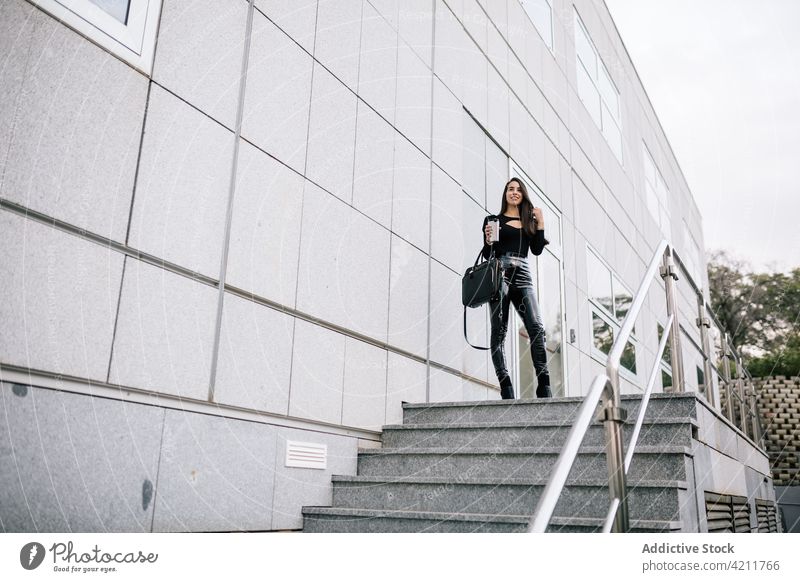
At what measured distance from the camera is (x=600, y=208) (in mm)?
8297

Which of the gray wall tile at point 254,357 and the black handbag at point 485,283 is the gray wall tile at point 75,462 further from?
the black handbag at point 485,283

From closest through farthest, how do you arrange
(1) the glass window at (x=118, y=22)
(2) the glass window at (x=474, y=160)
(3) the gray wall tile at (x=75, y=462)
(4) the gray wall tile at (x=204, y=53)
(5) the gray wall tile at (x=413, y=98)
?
(3) the gray wall tile at (x=75, y=462)
(1) the glass window at (x=118, y=22)
(4) the gray wall tile at (x=204, y=53)
(5) the gray wall tile at (x=413, y=98)
(2) the glass window at (x=474, y=160)

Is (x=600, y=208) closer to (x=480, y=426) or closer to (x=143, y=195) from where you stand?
(x=480, y=426)

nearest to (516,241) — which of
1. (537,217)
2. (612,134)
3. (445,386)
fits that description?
(537,217)

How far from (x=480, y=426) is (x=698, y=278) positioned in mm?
15060

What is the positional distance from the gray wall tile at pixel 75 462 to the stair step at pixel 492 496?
104cm

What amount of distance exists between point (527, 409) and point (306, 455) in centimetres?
108

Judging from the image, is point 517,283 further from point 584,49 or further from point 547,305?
Answer: point 584,49

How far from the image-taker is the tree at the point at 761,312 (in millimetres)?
4143

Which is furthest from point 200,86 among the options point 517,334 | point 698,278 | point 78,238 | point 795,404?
point 698,278

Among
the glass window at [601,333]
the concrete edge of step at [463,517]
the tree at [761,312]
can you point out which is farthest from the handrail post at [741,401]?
the concrete edge of step at [463,517]

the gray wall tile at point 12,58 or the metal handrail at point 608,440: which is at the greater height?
the gray wall tile at point 12,58

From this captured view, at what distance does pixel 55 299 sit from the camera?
1920 mm

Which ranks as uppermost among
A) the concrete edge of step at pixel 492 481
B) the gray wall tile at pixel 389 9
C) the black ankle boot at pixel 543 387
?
the gray wall tile at pixel 389 9
